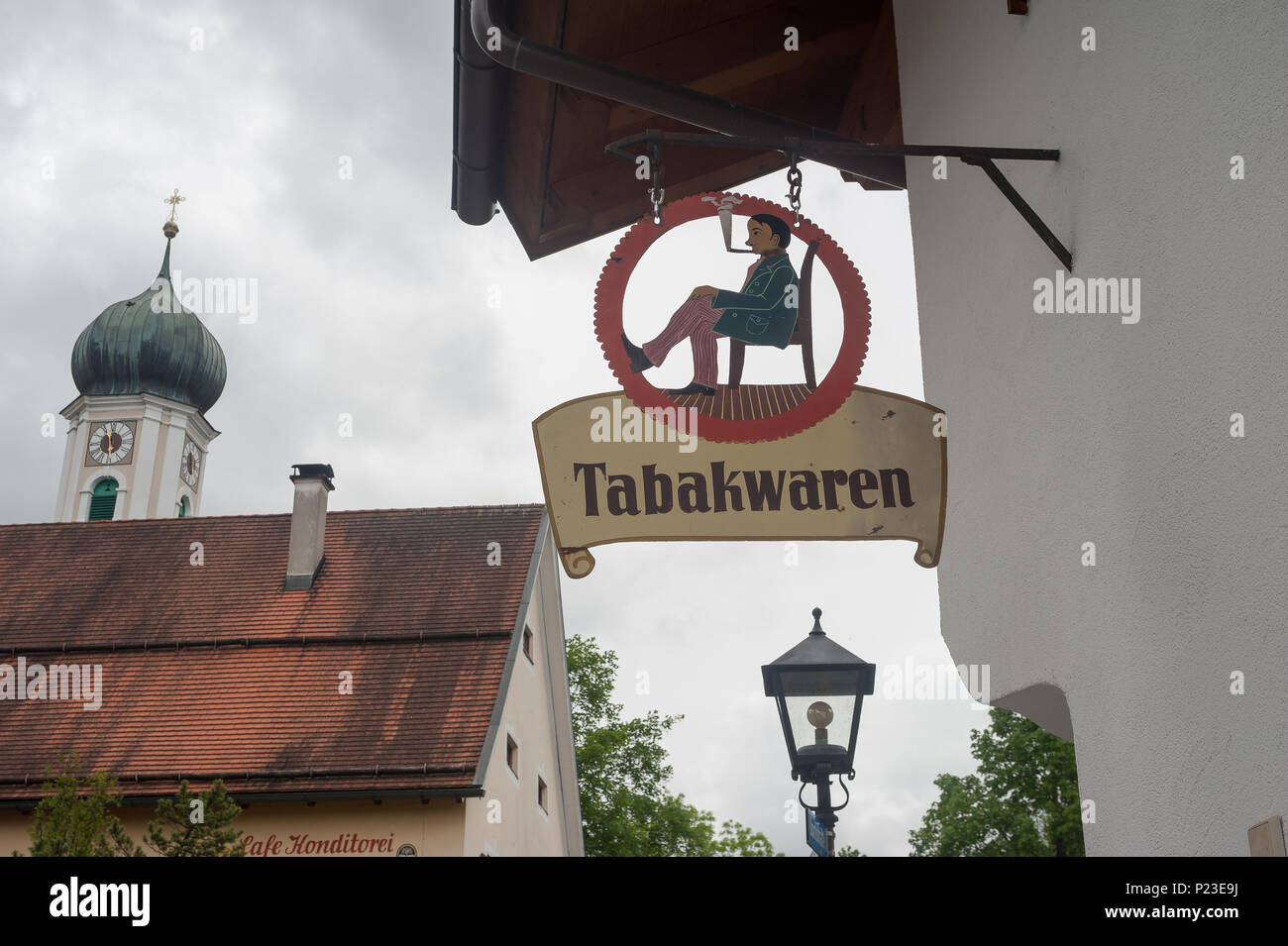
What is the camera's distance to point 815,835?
6539mm

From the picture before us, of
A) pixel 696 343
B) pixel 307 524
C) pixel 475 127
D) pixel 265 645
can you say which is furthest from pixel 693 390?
pixel 307 524

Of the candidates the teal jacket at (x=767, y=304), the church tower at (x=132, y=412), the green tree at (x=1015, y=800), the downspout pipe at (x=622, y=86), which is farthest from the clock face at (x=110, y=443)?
the teal jacket at (x=767, y=304)

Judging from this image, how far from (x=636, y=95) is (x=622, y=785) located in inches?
1037

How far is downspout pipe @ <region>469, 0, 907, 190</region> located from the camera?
4.65m

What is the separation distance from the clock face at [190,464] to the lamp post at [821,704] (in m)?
49.2

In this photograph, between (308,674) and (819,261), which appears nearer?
(819,261)

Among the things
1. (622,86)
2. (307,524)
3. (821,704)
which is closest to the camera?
(622,86)

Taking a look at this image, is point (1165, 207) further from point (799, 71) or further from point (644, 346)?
point (799, 71)

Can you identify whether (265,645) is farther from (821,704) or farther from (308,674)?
(821,704)

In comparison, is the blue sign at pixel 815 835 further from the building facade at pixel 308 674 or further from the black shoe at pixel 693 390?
the building facade at pixel 308 674

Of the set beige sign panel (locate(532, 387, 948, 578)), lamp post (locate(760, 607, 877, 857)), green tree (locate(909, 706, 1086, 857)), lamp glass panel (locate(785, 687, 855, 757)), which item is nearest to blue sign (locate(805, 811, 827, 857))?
lamp post (locate(760, 607, 877, 857))

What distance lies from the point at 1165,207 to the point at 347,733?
1489 centimetres

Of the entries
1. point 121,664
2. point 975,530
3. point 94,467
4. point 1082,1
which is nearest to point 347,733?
point 121,664

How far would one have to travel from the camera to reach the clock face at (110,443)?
5066 centimetres
